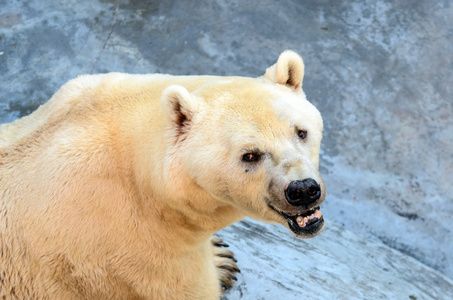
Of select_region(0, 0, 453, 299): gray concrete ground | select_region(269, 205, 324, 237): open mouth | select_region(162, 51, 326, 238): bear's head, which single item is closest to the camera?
select_region(162, 51, 326, 238): bear's head

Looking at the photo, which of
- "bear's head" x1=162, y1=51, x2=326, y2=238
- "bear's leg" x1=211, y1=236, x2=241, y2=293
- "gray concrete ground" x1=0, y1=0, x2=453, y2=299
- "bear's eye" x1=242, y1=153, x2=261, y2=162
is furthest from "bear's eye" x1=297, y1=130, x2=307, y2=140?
"gray concrete ground" x1=0, y1=0, x2=453, y2=299

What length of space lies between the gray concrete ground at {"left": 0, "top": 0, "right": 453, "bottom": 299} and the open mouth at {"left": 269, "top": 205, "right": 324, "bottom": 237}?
286 cm

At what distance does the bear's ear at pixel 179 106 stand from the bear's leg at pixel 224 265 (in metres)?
1.30

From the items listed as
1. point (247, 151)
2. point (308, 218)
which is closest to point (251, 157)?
point (247, 151)

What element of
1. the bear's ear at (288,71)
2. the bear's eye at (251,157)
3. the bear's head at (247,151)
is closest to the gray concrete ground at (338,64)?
the bear's ear at (288,71)

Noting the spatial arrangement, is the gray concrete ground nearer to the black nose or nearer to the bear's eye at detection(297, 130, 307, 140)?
the bear's eye at detection(297, 130, 307, 140)

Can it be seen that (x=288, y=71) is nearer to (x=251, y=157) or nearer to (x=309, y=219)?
(x=251, y=157)

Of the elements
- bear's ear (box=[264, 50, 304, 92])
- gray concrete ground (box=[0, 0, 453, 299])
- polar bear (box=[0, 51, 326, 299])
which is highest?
bear's ear (box=[264, 50, 304, 92])

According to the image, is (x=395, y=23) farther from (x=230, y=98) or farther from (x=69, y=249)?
(x=69, y=249)

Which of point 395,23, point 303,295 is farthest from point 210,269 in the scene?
point 395,23

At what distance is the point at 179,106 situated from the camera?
2.86m

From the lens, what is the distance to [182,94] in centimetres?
276

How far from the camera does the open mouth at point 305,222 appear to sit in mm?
2795

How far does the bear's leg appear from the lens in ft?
12.3
